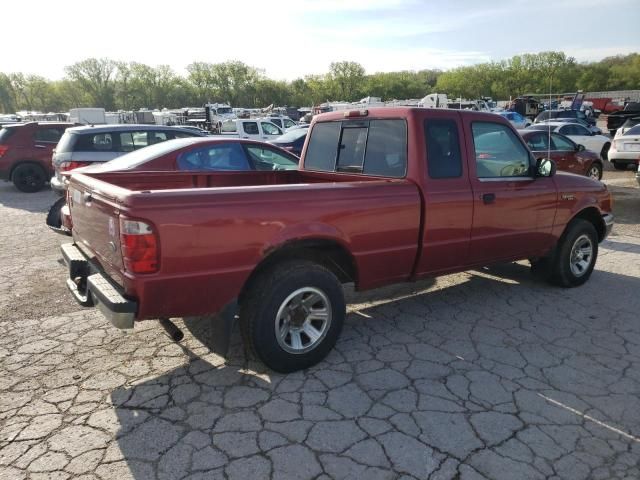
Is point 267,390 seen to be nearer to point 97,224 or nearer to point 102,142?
point 97,224

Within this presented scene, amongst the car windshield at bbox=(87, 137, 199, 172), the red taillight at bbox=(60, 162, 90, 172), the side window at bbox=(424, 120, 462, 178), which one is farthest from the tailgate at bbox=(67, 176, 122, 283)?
the red taillight at bbox=(60, 162, 90, 172)

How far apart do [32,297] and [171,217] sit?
328 centimetres

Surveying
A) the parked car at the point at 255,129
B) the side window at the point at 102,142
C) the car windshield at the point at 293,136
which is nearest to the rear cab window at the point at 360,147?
the side window at the point at 102,142

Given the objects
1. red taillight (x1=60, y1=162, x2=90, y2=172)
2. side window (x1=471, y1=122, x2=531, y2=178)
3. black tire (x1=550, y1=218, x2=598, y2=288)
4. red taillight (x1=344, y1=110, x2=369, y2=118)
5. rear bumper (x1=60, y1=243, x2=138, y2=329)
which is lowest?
black tire (x1=550, y1=218, x2=598, y2=288)

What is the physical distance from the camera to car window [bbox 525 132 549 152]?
11138 mm

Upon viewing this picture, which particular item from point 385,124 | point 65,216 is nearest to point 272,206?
point 385,124

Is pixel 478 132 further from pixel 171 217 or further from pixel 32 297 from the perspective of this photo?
pixel 32 297

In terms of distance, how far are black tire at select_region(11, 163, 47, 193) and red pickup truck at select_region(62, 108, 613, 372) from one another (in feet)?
32.8

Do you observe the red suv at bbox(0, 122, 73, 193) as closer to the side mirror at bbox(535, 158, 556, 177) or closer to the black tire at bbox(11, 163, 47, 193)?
the black tire at bbox(11, 163, 47, 193)

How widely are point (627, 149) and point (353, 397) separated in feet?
44.3

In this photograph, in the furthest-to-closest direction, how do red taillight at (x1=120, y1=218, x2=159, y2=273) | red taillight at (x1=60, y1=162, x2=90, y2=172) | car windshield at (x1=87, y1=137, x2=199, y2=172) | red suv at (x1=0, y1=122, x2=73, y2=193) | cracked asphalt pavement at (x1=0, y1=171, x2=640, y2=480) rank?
red suv at (x1=0, y1=122, x2=73, y2=193), red taillight at (x1=60, y1=162, x2=90, y2=172), car windshield at (x1=87, y1=137, x2=199, y2=172), red taillight at (x1=120, y1=218, x2=159, y2=273), cracked asphalt pavement at (x1=0, y1=171, x2=640, y2=480)

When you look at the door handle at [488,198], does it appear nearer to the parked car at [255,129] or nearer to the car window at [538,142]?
the car window at [538,142]

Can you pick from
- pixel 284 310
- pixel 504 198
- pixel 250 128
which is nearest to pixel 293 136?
pixel 250 128

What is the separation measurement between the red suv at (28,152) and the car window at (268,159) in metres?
7.73
